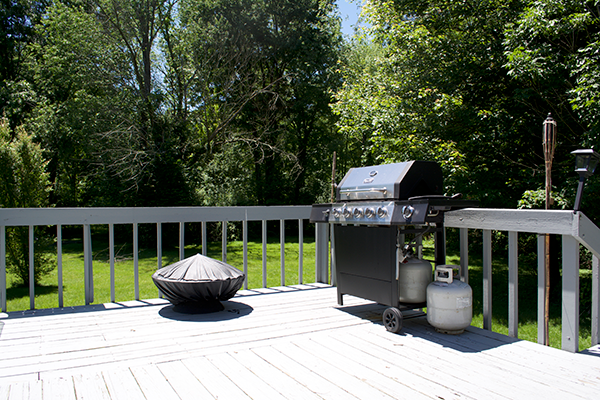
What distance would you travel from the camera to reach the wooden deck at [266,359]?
180 centimetres

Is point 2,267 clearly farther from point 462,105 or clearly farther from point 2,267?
point 462,105

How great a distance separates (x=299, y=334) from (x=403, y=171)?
122cm

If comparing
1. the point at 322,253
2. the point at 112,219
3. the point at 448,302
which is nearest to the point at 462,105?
the point at 322,253

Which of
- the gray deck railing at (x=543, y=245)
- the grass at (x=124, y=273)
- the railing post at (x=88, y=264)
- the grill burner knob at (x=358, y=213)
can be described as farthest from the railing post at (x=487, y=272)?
the grass at (x=124, y=273)

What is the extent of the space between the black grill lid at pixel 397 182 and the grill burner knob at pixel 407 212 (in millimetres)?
135

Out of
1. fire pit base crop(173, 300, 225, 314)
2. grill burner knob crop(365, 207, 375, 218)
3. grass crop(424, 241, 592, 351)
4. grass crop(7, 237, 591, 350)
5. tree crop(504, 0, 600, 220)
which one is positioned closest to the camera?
grill burner knob crop(365, 207, 375, 218)

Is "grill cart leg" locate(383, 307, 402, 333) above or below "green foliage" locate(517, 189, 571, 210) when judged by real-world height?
below

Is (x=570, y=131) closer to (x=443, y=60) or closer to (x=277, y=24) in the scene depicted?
(x=443, y=60)

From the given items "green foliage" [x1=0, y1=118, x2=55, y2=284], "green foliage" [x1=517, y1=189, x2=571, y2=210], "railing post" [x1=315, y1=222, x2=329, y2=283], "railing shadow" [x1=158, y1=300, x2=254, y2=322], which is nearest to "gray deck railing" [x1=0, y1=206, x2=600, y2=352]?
"railing shadow" [x1=158, y1=300, x2=254, y2=322]

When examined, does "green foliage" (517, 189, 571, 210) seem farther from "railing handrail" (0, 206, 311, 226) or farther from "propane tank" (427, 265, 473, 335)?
"propane tank" (427, 265, 473, 335)

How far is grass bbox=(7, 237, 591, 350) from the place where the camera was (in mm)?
5672

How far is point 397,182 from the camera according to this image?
2.52 meters

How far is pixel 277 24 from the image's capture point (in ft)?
44.9

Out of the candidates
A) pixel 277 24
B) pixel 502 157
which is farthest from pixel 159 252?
pixel 277 24
